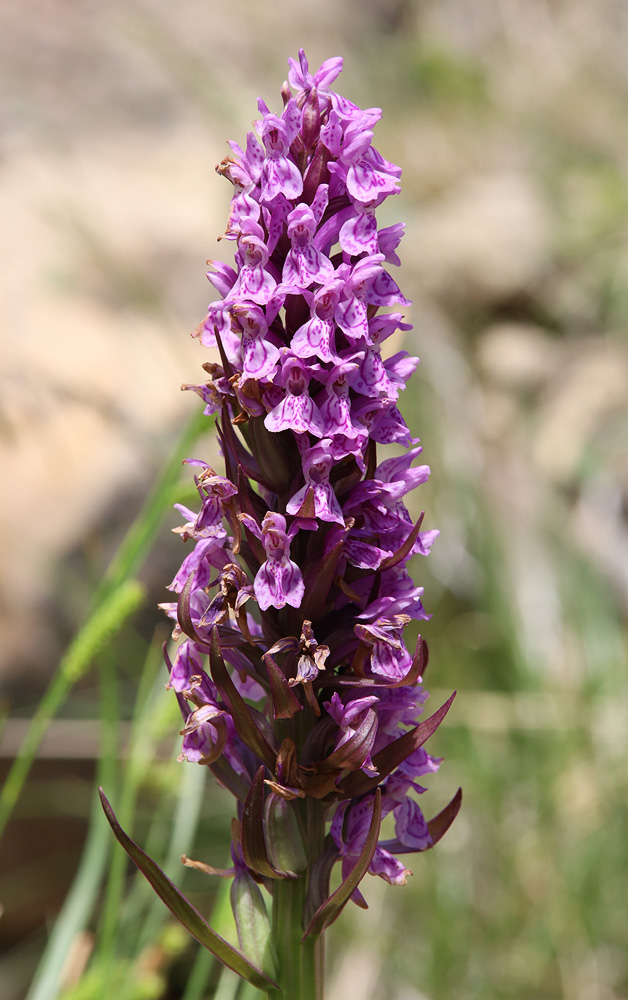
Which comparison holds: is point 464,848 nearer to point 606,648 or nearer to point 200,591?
point 606,648

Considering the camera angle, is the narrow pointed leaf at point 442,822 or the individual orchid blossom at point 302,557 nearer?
the individual orchid blossom at point 302,557

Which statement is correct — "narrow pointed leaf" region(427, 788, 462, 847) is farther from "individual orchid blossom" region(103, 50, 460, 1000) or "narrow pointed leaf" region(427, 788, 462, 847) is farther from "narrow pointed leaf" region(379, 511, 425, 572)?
"narrow pointed leaf" region(379, 511, 425, 572)

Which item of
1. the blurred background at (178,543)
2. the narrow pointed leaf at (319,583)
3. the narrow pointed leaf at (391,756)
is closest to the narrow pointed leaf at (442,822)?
the narrow pointed leaf at (391,756)

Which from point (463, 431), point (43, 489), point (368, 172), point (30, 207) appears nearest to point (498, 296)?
point (463, 431)

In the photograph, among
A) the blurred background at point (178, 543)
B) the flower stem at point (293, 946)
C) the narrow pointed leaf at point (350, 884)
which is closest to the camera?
the narrow pointed leaf at point (350, 884)

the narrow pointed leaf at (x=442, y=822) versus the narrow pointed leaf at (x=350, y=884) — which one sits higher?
the narrow pointed leaf at (x=442, y=822)

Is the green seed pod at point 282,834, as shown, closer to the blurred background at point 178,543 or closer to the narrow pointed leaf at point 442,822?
the narrow pointed leaf at point 442,822
